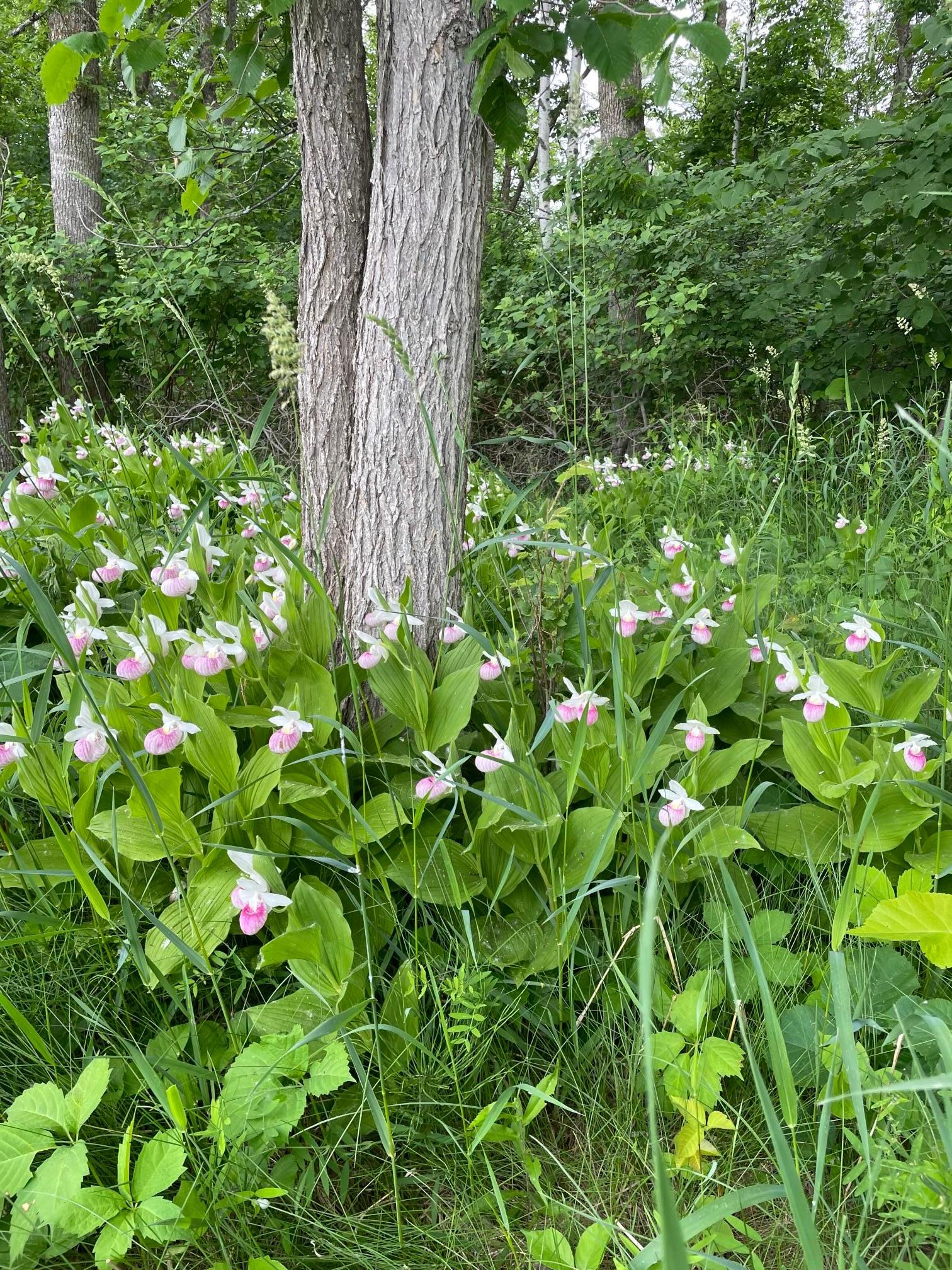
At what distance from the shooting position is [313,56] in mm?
2004

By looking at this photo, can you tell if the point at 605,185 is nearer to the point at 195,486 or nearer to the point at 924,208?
the point at 924,208

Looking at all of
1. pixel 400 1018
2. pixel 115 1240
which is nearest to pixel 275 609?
pixel 400 1018

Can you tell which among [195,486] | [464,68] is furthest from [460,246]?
[195,486]

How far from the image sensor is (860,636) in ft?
5.50

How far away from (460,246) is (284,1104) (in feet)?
5.88

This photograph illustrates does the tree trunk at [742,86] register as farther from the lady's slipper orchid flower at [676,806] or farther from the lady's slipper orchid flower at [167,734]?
the lady's slipper orchid flower at [167,734]

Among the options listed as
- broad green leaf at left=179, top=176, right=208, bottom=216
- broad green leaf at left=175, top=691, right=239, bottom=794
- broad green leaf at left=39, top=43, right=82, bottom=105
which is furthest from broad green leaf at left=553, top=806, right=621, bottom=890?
broad green leaf at left=179, top=176, right=208, bottom=216

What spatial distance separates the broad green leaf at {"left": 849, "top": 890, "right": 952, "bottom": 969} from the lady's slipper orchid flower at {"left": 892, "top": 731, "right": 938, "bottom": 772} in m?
0.46

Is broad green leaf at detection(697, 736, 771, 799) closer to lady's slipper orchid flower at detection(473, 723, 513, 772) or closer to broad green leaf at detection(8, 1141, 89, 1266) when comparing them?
lady's slipper orchid flower at detection(473, 723, 513, 772)

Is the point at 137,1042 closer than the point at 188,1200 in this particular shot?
No

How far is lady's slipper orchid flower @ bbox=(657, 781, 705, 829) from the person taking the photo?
4.48ft

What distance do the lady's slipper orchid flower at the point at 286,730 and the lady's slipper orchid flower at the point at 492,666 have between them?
0.40 metres

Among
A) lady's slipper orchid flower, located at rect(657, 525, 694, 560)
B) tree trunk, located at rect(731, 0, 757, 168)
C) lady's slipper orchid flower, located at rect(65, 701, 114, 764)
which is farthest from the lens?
tree trunk, located at rect(731, 0, 757, 168)

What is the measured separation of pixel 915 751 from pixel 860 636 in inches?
13.8
